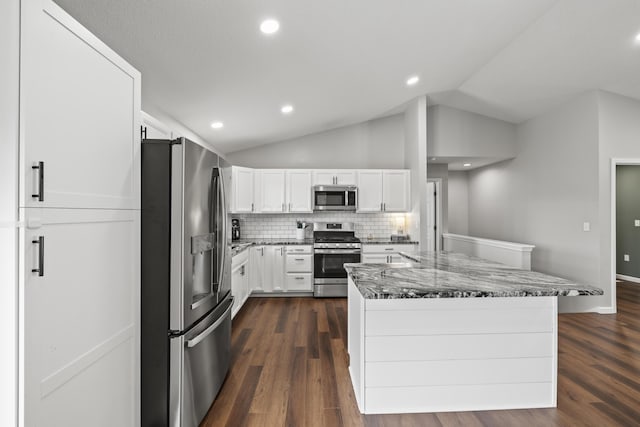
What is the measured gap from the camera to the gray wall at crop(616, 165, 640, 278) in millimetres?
6348

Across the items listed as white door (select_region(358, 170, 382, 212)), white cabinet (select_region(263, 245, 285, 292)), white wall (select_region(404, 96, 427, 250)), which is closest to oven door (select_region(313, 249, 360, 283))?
white cabinet (select_region(263, 245, 285, 292))

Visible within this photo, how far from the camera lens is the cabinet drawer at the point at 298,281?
5.42m

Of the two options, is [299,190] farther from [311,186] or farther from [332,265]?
[332,265]

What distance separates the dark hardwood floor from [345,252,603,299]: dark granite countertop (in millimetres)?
860

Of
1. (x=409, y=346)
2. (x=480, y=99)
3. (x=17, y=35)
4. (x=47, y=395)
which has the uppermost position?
(x=480, y=99)

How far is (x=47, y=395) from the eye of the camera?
3.92 feet

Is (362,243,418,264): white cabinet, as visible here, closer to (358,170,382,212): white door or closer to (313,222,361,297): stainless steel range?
(313,222,361,297): stainless steel range

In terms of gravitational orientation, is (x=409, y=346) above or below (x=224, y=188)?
below

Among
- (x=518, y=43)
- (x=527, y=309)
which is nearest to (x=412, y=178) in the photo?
(x=518, y=43)

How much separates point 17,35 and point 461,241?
6.63 metres

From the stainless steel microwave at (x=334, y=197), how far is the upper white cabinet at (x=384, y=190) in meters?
0.17

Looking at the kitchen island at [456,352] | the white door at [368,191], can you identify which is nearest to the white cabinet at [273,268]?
the white door at [368,191]

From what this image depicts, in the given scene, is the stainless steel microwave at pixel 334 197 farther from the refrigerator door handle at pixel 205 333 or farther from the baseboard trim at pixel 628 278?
the baseboard trim at pixel 628 278

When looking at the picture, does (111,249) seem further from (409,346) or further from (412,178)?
(412,178)
